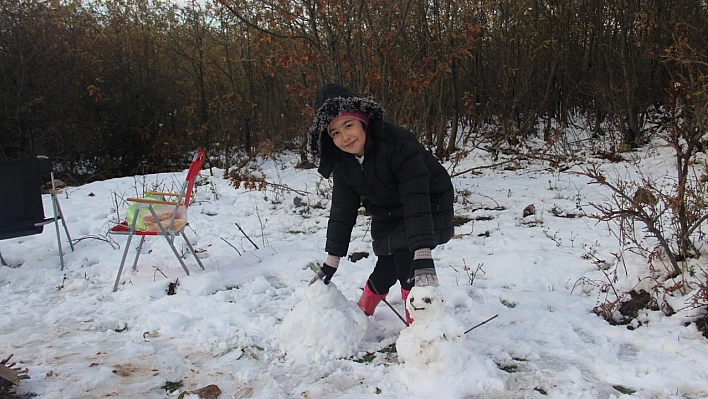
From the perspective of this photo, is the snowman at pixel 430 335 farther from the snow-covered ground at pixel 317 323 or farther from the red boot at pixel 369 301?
the red boot at pixel 369 301

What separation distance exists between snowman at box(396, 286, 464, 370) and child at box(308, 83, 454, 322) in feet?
0.32

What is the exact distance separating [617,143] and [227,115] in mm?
8080

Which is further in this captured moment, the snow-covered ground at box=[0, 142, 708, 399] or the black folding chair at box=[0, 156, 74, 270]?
the black folding chair at box=[0, 156, 74, 270]

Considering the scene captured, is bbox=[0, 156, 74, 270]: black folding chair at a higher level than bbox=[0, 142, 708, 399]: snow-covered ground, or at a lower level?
higher

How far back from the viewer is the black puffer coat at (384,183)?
2.37 metres

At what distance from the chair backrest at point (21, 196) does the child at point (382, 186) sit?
2.94 m

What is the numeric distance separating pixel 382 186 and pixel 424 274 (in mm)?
522

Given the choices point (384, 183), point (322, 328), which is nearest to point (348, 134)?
point (384, 183)

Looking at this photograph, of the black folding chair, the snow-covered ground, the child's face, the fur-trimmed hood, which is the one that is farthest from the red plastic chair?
the child's face

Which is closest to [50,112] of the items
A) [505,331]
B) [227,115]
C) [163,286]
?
[227,115]

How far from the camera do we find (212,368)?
2412mm

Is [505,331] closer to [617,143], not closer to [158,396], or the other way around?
[158,396]

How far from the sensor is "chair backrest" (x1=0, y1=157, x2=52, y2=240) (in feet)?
13.4

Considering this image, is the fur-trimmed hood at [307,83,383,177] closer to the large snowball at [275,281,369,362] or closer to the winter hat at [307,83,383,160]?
the winter hat at [307,83,383,160]
